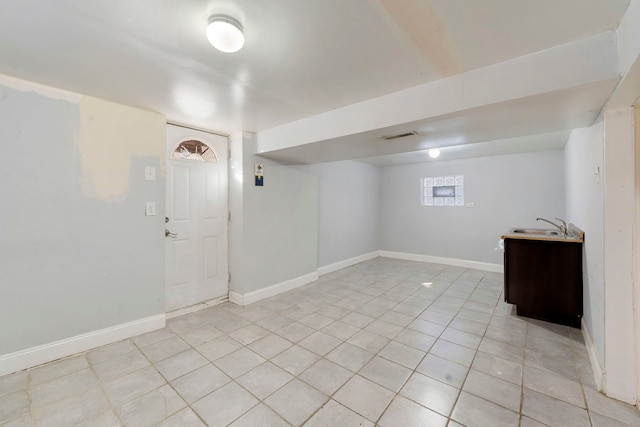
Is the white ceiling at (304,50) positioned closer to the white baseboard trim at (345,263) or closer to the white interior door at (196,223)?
the white interior door at (196,223)

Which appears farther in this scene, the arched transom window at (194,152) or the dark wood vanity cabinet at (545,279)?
the arched transom window at (194,152)

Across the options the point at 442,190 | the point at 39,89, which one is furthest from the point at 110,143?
A: the point at 442,190

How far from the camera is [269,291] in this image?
373 centimetres

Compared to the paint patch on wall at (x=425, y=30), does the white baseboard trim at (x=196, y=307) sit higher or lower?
lower

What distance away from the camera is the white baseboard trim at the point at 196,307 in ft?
10.0

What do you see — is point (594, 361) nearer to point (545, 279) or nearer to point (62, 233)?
point (545, 279)

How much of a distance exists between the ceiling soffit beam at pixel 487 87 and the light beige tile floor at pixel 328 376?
6.50 ft

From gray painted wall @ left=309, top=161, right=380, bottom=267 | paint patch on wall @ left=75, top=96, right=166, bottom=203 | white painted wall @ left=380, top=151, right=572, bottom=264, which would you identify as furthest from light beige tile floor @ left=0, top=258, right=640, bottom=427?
white painted wall @ left=380, top=151, right=572, bottom=264

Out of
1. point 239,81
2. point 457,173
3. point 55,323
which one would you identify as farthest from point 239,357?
point 457,173

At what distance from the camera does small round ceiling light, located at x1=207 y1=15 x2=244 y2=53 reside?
1326 mm

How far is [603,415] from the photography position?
1575mm

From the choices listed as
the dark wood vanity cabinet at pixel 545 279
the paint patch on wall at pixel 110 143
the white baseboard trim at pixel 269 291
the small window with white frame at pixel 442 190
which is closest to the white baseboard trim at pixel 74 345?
the white baseboard trim at pixel 269 291

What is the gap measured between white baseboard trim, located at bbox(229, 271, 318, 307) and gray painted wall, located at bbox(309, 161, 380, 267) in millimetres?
613

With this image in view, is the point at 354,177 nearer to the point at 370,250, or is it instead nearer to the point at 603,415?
the point at 370,250
